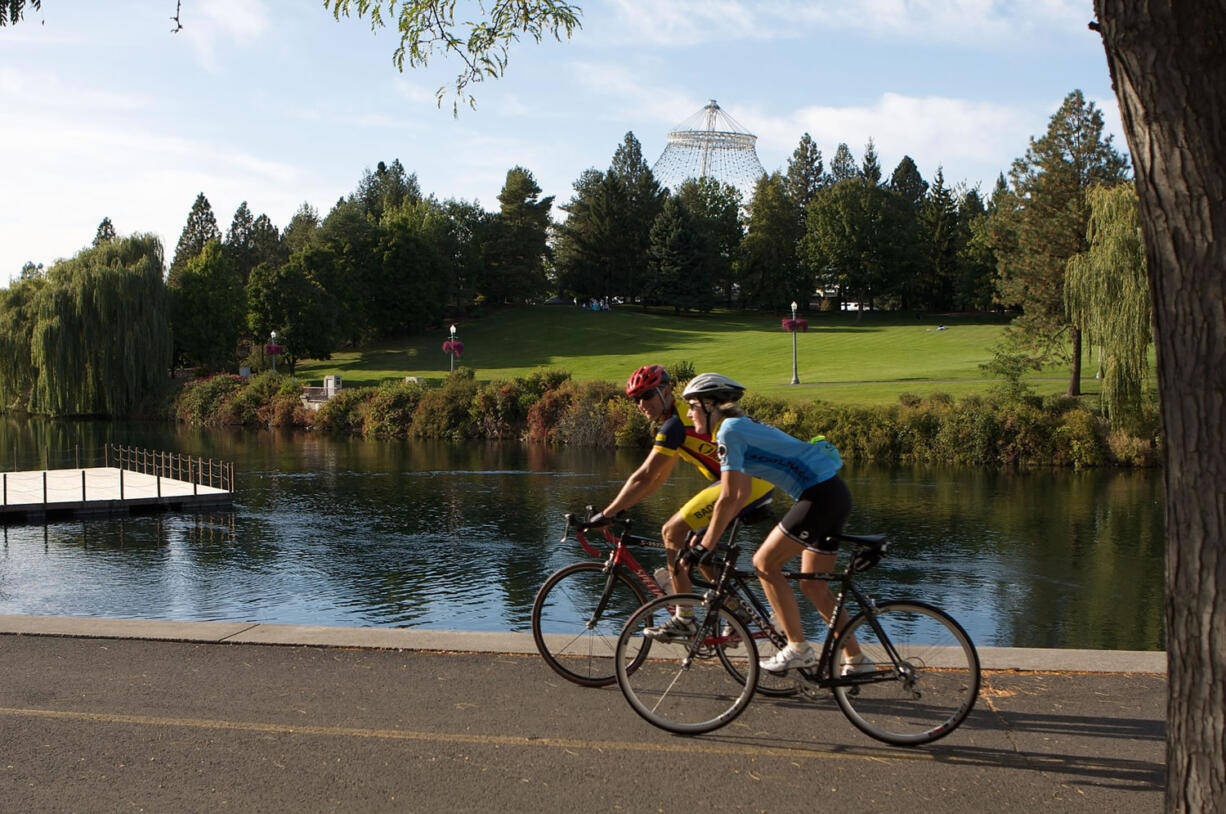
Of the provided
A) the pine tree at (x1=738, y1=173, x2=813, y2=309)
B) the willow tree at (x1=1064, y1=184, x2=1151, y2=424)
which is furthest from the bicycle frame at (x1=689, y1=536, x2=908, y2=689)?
the pine tree at (x1=738, y1=173, x2=813, y2=309)

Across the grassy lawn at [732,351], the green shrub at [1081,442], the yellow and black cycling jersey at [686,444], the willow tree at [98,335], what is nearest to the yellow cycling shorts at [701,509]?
the yellow and black cycling jersey at [686,444]

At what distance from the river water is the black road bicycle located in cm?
912

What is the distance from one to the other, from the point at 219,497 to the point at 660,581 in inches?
980

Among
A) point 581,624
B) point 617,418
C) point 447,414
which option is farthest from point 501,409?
point 581,624

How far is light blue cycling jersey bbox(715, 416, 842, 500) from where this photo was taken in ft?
21.5

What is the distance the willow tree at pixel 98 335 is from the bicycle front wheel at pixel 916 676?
61142 mm

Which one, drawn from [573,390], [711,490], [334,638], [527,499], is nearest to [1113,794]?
[711,490]

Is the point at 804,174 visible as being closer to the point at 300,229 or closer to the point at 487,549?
the point at 300,229

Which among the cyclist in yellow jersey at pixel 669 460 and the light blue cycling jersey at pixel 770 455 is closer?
the light blue cycling jersey at pixel 770 455

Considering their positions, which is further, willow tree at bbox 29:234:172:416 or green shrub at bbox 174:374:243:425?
green shrub at bbox 174:374:243:425

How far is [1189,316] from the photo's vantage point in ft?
12.4

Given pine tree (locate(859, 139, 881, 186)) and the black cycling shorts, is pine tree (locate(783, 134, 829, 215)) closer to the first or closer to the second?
pine tree (locate(859, 139, 881, 186))

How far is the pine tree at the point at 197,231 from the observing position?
122m

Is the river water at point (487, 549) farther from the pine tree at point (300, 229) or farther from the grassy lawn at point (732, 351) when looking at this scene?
the pine tree at point (300, 229)
